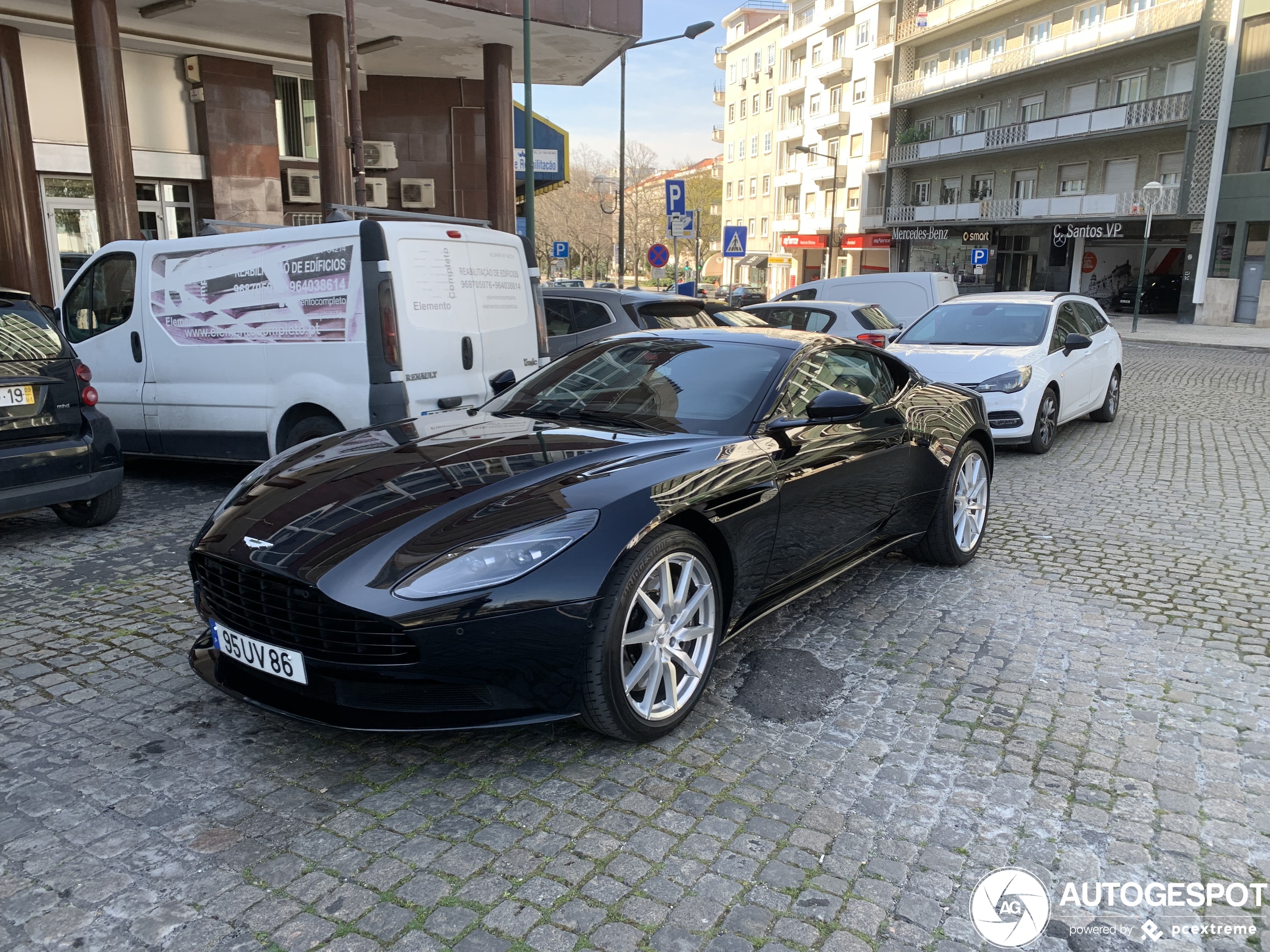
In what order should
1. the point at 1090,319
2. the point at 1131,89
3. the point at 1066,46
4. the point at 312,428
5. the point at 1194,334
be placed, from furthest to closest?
the point at 1066,46
the point at 1131,89
the point at 1194,334
the point at 1090,319
the point at 312,428

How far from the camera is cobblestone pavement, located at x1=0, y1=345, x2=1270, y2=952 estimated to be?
242 cm

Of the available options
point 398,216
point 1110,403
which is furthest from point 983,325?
point 398,216

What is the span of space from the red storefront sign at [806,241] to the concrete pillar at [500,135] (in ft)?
132

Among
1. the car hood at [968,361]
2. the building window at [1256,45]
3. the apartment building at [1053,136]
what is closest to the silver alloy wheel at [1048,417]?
the car hood at [968,361]

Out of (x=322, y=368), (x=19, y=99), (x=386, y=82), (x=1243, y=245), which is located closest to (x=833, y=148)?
(x=1243, y=245)

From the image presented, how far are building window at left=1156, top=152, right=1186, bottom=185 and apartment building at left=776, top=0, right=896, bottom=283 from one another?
1549 cm

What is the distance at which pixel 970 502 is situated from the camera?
562 cm

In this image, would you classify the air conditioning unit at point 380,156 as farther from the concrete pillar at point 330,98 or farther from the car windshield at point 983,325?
the car windshield at point 983,325

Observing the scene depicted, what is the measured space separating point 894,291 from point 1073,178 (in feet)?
102

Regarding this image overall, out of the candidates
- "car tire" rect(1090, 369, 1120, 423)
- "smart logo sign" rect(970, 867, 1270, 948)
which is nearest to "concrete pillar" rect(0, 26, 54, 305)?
"car tire" rect(1090, 369, 1120, 423)

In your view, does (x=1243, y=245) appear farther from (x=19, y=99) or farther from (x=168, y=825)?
(x=168, y=825)

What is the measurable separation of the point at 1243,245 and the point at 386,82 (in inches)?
1203

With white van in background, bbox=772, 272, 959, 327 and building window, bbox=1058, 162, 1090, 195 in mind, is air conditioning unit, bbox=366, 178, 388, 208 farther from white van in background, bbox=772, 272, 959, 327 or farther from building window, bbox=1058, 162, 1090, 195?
building window, bbox=1058, 162, 1090, 195

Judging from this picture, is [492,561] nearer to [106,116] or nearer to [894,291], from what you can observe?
[894,291]
